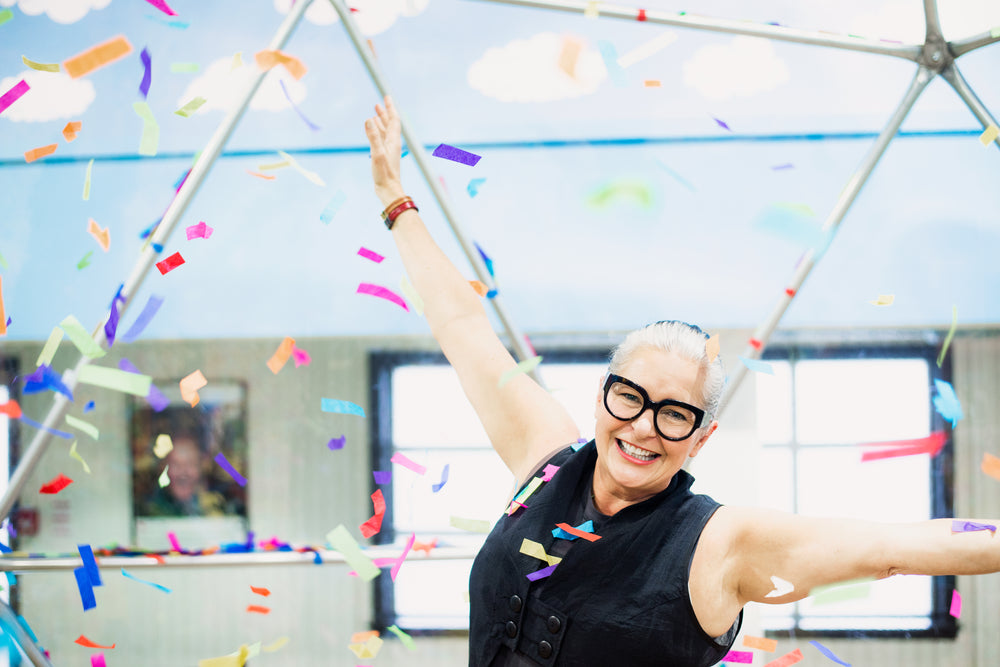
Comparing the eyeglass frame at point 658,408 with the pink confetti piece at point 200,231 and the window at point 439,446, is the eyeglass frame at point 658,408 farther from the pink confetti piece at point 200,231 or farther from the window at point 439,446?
the pink confetti piece at point 200,231

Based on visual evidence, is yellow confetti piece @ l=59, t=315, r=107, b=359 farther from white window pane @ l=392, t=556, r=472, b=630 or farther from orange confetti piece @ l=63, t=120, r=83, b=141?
white window pane @ l=392, t=556, r=472, b=630

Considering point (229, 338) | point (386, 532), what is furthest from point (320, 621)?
point (229, 338)

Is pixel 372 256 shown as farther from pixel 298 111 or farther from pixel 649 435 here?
pixel 649 435

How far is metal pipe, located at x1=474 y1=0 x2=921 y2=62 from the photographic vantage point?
5.12 ft

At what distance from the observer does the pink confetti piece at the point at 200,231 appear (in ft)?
6.30

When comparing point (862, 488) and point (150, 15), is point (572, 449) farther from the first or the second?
point (150, 15)

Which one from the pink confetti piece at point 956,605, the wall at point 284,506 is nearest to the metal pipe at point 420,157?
the wall at point 284,506

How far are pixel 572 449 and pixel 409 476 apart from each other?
118cm

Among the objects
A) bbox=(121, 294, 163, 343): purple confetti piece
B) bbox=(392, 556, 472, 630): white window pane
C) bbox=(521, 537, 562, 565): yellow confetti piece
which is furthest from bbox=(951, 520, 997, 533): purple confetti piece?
bbox=(121, 294, 163, 343): purple confetti piece

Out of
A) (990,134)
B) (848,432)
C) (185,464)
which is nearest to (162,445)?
(185,464)

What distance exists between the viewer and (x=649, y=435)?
0.89 metres

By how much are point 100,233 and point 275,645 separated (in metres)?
1.23

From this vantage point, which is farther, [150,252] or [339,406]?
[339,406]

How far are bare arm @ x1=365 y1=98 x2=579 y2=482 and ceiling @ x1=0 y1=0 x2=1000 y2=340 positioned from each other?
2.23ft
